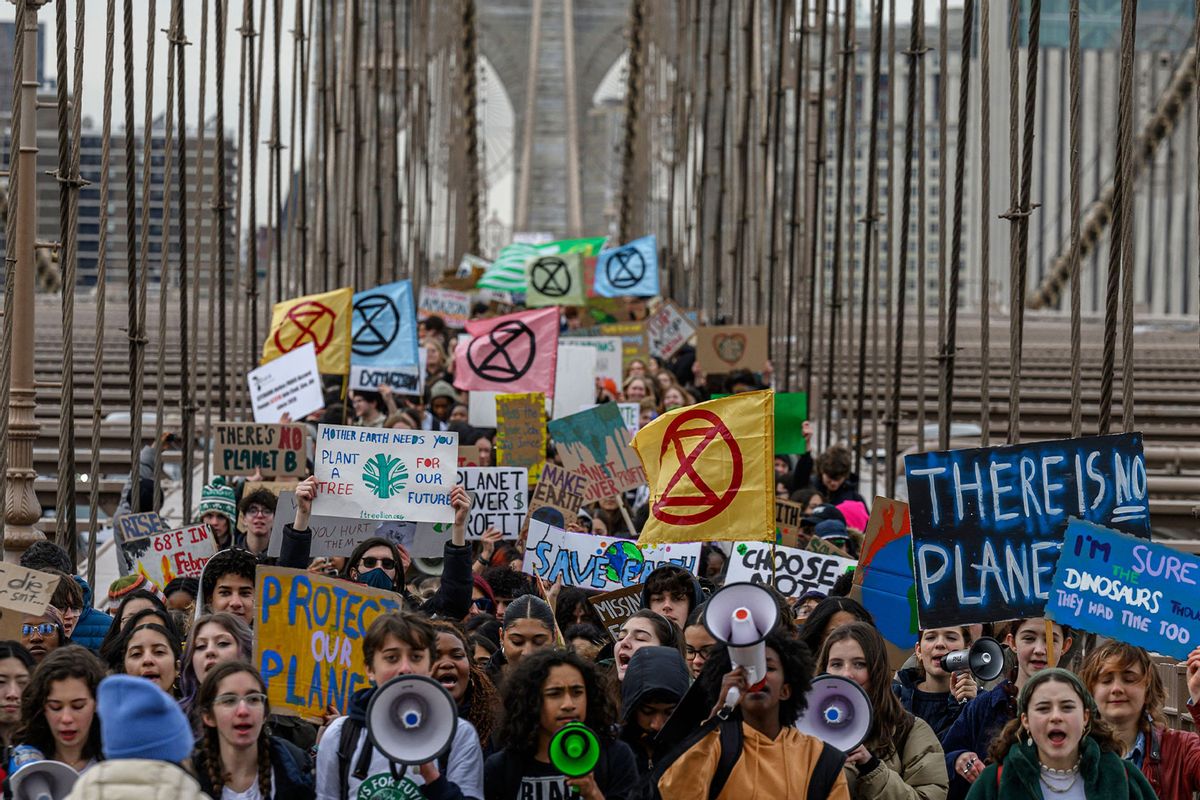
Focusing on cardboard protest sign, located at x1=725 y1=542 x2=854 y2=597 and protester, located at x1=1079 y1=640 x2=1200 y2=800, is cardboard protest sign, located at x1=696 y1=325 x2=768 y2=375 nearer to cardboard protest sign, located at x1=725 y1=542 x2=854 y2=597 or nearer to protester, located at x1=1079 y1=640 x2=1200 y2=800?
cardboard protest sign, located at x1=725 y1=542 x2=854 y2=597

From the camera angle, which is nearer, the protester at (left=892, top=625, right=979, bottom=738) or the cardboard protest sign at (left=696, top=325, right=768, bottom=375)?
the protester at (left=892, top=625, right=979, bottom=738)

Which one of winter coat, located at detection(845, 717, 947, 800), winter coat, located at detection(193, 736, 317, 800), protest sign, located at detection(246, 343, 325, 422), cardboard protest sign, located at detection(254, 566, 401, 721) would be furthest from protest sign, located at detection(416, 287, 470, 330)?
winter coat, located at detection(193, 736, 317, 800)

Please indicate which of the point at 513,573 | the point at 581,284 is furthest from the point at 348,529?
the point at 581,284

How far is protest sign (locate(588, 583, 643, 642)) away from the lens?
9.12 metres

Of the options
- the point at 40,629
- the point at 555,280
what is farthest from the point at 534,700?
the point at 555,280

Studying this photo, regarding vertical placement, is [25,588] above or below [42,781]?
above

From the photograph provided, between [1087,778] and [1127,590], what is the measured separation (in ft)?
4.33

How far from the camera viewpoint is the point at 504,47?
81.7 meters

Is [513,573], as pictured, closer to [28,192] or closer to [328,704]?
[328,704]

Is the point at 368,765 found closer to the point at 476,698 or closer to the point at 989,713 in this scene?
the point at 476,698

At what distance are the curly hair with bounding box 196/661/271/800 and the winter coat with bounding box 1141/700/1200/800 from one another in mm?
2800

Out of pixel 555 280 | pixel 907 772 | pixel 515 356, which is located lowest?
pixel 907 772

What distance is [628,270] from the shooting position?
1017 inches

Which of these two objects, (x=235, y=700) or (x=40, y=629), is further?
(x=40, y=629)
